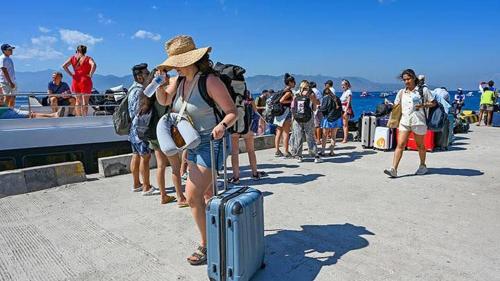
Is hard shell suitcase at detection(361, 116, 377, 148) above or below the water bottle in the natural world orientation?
below

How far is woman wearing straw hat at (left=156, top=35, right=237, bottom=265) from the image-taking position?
295 centimetres

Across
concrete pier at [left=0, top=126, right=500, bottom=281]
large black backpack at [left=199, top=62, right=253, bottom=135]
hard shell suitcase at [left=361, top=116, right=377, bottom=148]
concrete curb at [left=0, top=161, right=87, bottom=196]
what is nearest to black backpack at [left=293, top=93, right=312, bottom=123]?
concrete pier at [left=0, top=126, right=500, bottom=281]

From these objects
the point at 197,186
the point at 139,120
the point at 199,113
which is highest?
the point at 199,113

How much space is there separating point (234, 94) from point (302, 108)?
3.79 meters

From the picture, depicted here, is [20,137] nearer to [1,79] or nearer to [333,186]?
[1,79]

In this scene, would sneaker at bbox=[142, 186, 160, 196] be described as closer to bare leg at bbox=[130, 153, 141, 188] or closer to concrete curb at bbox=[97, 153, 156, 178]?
bare leg at bbox=[130, 153, 141, 188]

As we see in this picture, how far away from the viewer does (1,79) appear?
8.58m

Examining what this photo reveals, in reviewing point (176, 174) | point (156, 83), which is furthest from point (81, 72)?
point (156, 83)

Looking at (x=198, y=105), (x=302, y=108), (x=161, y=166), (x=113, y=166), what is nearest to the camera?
(x=198, y=105)

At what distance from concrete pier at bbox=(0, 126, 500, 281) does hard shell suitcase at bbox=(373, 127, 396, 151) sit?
238 centimetres

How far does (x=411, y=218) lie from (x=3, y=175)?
18.2 ft

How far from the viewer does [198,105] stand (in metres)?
3.00

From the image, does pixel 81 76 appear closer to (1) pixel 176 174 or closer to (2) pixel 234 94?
(1) pixel 176 174

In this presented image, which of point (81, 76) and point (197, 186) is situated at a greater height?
point (81, 76)
